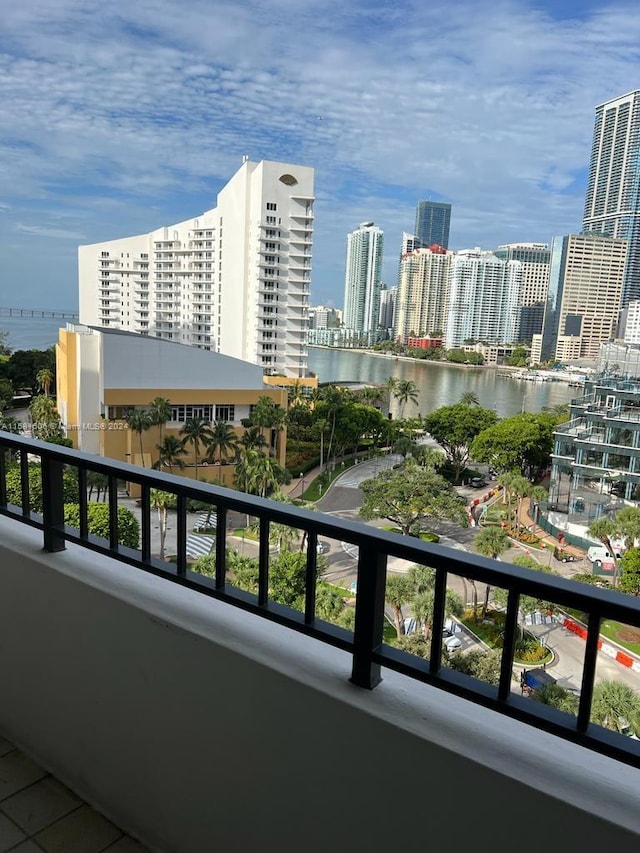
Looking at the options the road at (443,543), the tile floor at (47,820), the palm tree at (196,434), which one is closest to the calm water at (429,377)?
the palm tree at (196,434)

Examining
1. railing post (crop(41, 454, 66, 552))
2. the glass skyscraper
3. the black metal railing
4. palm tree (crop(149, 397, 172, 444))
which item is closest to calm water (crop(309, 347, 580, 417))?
the glass skyscraper

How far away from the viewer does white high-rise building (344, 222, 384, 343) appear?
87.9m

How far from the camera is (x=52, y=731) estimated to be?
1396mm

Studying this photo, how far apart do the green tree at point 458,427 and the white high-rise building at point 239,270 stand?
975cm

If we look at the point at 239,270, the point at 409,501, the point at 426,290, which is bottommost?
the point at 409,501

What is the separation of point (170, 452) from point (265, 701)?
18936 millimetres

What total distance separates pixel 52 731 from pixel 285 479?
19266 millimetres

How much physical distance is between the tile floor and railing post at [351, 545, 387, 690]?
0.67 meters

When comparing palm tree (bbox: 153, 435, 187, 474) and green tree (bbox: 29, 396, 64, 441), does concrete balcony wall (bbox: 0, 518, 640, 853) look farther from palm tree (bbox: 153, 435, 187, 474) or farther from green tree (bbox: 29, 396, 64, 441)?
green tree (bbox: 29, 396, 64, 441)

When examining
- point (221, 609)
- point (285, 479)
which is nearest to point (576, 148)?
point (285, 479)

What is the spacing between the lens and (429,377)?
57.2 m

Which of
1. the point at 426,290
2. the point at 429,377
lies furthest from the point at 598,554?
the point at 426,290

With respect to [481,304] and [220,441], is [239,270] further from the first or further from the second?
[481,304]

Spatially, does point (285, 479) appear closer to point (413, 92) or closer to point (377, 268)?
point (413, 92)
